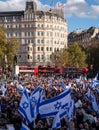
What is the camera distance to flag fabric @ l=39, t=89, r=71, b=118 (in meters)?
17.5

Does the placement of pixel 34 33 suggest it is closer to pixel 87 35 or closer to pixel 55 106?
pixel 87 35

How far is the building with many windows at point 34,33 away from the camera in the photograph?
173 m

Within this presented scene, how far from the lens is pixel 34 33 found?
17275 centimetres

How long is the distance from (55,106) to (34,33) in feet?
511

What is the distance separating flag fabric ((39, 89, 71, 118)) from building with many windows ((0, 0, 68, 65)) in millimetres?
153243

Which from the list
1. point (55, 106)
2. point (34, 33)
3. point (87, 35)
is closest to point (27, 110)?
point (55, 106)

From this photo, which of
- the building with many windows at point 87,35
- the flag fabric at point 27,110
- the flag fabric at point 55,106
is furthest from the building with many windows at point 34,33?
the flag fabric at point 55,106

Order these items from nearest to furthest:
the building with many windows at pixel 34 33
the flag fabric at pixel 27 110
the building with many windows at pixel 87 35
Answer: the flag fabric at pixel 27 110, the building with many windows at pixel 34 33, the building with many windows at pixel 87 35

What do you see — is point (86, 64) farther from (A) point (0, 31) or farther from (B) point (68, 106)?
(B) point (68, 106)

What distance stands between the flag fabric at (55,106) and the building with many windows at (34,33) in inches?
6033

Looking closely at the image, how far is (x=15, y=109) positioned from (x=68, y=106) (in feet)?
17.5

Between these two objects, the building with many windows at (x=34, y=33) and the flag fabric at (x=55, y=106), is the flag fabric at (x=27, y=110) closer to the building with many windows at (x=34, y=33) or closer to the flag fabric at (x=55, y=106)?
the flag fabric at (x=55, y=106)

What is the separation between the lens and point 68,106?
58.3 feet

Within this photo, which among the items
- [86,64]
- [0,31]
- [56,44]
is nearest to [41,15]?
[56,44]
